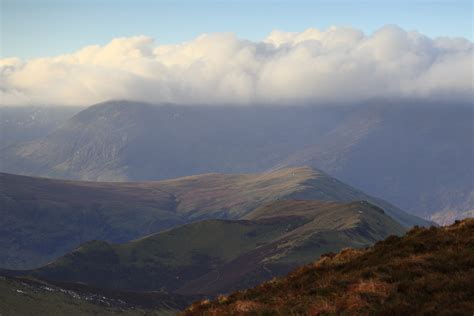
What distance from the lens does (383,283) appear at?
3797 centimetres

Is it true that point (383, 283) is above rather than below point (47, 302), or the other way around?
above

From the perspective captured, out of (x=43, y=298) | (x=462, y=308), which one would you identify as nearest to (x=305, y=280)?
(x=462, y=308)

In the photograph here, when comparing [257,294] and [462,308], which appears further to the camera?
[257,294]

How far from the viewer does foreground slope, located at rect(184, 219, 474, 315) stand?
3453cm

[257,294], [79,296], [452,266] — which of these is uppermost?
[452,266]

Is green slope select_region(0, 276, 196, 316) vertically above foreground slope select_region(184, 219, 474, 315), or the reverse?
foreground slope select_region(184, 219, 474, 315)

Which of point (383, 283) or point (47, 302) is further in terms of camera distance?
point (47, 302)

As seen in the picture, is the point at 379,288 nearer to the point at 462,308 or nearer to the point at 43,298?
the point at 462,308

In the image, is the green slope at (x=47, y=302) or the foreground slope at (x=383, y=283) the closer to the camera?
the foreground slope at (x=383, y=283)

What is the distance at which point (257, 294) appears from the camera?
45.8 m

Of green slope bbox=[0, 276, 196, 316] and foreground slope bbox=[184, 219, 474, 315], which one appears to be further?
green slope bbox=[0, 276, 196, 316]

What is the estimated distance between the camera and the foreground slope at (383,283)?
1359 inches

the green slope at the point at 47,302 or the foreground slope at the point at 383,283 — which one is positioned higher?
the foreground slope at the point at 383,283

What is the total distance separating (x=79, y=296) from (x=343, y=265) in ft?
510
